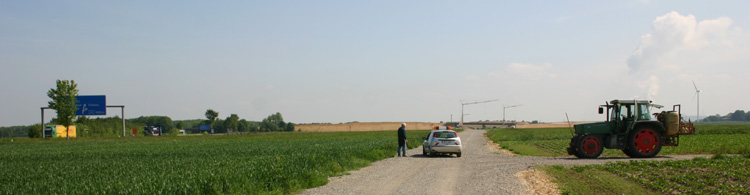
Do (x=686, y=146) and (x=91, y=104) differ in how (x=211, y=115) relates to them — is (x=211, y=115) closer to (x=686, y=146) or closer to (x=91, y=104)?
(x=91, y=104)

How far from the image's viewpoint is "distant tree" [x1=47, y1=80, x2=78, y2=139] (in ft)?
212

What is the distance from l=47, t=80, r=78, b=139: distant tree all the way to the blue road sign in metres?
0.57

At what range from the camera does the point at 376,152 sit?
27.1 metres

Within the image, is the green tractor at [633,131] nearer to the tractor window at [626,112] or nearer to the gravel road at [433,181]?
the tractor window at [626,112]

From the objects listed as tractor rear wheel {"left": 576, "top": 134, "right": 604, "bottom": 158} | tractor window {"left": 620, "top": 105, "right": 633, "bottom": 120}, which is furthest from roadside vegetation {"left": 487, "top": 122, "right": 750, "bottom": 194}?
tractor rear wheel {"left": 576, "top": 134, "right": 604, "bottom": 158}

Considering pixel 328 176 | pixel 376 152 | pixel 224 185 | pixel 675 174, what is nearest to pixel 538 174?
pixel 675 174

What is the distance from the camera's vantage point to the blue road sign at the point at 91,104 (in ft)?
210

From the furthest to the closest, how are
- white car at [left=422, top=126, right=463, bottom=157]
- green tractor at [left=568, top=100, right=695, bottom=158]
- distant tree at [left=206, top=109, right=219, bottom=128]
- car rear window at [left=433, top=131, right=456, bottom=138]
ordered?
distant tree at [left=206, top=109, right=219, bottom=128] < car rear window at [left=433, top=131, right=456, bottom=138] < white car at [left=422, top=126, right=463, bottom=157] < green tractor at [left=568, top=100, right=695, bottom=158]

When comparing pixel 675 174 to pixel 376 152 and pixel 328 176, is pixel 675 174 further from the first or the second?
pixel 376 152

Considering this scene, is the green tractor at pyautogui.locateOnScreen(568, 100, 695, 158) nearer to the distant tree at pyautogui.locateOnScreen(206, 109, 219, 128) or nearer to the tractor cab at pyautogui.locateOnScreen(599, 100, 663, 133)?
the tractor cab at pyautogui.locateOnScreen(599, 100, 663, 133)

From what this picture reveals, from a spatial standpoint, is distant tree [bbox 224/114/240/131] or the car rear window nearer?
the car rear window

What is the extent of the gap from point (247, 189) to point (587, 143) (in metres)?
A: 17.3

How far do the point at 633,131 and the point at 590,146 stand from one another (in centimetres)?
186

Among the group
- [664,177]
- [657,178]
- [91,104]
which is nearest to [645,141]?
[664,177]
